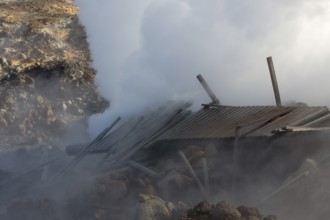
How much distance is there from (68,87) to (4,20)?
302 cm

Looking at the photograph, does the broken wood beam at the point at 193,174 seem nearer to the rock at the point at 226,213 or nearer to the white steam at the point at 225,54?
the rock at the point at 226,213

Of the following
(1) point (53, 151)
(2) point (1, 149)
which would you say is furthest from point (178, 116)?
(2) point (1, 149)

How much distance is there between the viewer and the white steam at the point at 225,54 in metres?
12.2

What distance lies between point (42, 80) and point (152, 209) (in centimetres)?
990

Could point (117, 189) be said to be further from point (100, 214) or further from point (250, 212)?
point (250, 212)

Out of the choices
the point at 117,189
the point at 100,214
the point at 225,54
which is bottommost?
the point at 100,214

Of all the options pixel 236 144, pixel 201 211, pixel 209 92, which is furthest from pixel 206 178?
pixel 209 92

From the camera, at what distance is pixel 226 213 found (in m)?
6.78

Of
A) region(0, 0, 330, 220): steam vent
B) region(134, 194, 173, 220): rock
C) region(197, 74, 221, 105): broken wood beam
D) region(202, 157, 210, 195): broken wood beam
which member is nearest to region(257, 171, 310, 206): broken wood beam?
region(0, 0, 330, 220): steam vent

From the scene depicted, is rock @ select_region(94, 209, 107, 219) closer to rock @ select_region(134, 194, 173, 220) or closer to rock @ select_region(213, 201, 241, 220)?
rock @ select_region(134, 194, 173, 220)

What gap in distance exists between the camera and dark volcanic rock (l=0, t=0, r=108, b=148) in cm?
1586

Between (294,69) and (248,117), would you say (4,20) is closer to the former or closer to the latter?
(294,69)

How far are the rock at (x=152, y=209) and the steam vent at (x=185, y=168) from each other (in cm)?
1

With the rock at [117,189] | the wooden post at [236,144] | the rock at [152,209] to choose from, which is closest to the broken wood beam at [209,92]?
the wooden post at [236,144]
